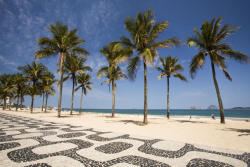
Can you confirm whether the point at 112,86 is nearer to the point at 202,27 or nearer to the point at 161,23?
the point at 161,23

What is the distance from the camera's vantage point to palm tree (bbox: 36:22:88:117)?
1521 centimetres

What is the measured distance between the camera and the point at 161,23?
1039 centimetres

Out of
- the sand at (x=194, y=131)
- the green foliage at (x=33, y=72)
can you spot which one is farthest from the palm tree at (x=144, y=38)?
the green foliage at (x=33, y=72)

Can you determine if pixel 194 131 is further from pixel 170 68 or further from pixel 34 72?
pixel 34 72

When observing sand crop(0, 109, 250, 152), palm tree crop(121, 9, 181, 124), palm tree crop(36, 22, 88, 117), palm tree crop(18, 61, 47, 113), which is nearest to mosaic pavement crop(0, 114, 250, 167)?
→ sand crop(0, 109, 250, 152)

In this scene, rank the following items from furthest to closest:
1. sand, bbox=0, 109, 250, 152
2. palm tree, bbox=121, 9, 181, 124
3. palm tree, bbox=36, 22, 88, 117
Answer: palm tree, bbox=36, 22, 88, 117 < palm tree, bbox=121, 9, 181, 124 < sand, bbox=0, 109, 250, 152

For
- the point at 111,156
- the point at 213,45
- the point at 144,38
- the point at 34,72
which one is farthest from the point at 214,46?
the point at 34,72

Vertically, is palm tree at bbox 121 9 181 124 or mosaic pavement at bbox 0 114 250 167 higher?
palm tree at bbox 121 9 181 124

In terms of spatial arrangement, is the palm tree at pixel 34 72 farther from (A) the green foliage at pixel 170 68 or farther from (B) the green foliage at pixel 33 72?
(A) the green foliage at pixel 170 68

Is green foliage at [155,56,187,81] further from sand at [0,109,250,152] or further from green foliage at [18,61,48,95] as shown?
green foliage at [18,61,48,95]

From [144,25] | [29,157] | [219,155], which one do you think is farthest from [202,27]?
[29,157]

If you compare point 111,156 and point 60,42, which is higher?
point 60,42

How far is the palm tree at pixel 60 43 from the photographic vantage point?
15.2m

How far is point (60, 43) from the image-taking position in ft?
52.1
